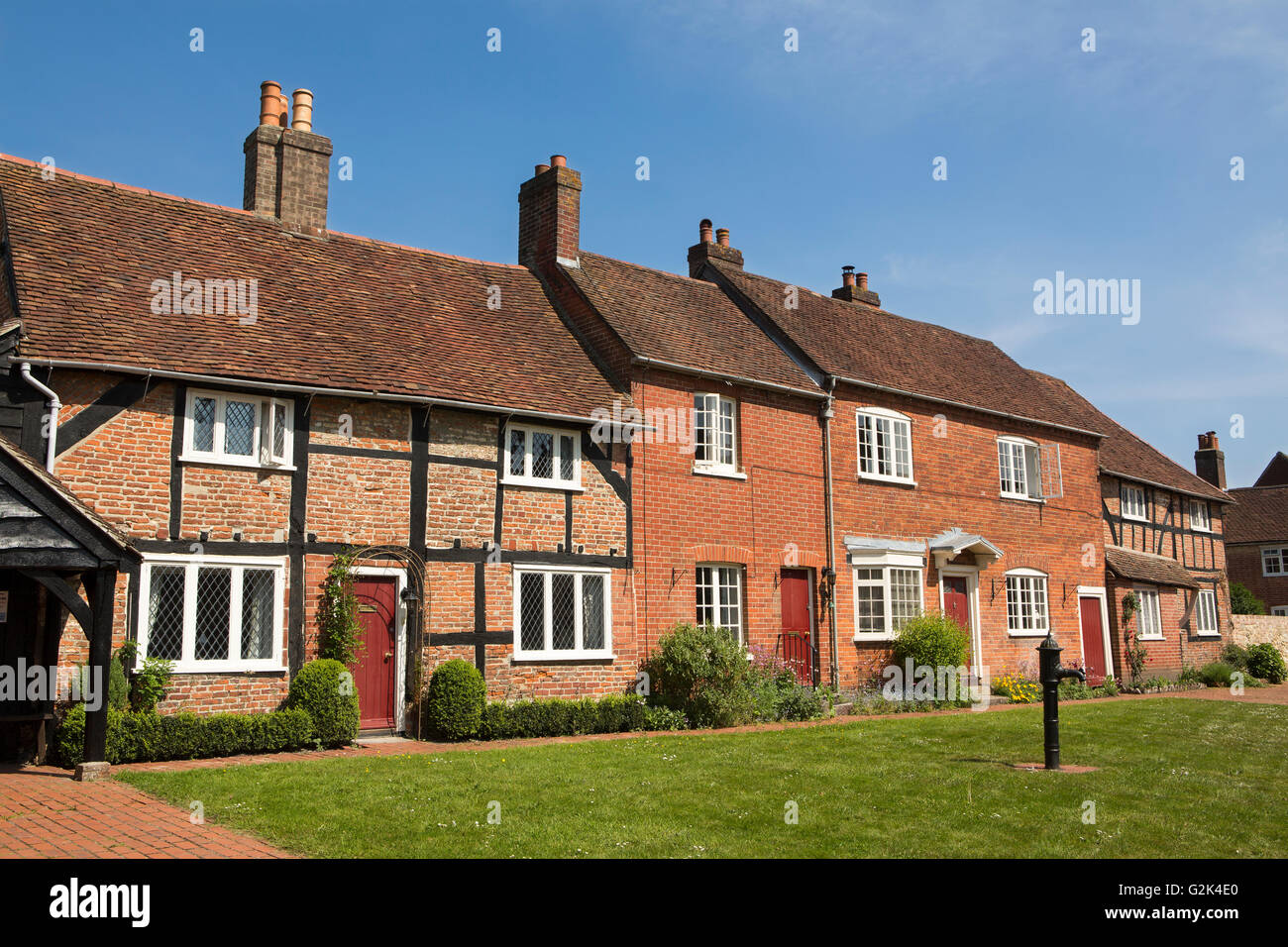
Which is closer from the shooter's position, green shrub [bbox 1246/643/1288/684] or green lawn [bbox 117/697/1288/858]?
green lawn [bbox 117/697/1288/858]

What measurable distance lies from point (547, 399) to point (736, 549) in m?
4.60

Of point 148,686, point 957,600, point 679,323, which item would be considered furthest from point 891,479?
point 148,686

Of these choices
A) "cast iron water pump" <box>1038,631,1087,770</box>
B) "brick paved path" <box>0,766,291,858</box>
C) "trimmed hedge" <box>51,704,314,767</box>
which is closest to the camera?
"brick paved path" <box>0,766,291,858</box>

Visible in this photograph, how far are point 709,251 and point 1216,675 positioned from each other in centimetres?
1752

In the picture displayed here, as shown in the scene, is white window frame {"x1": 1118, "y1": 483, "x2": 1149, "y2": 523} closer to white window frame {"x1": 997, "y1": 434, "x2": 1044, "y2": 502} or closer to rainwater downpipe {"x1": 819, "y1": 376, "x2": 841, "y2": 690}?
white window frame {"x1": 997, "y1": 434, "x2": 1044, "y2": 502}

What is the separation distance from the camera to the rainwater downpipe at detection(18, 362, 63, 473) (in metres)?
12.3

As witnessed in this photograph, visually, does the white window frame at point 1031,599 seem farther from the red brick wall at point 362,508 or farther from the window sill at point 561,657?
the window sill at point 561,657

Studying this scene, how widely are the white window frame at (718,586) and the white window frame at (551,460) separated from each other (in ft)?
9.84

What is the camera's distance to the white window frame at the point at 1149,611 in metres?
27.8

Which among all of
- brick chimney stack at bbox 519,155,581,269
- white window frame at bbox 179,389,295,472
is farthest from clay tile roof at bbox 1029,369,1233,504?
white window frame at bbox 179,389,295,472

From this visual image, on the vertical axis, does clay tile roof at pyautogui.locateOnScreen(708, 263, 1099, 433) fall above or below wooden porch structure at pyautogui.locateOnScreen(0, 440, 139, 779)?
above

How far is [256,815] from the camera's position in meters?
8.59

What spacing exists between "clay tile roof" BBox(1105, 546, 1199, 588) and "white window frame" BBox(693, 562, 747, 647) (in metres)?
13.1

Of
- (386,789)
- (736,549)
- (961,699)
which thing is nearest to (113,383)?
(386,789)
